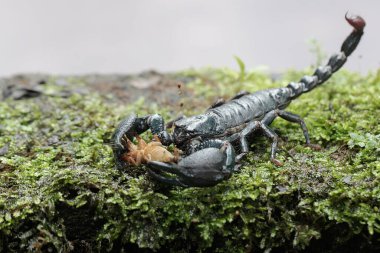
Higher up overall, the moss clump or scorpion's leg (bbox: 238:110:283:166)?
scorpion's leg (bbox: 238:110:283:166)

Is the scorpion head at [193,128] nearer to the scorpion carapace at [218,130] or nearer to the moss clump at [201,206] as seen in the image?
the scorpion carapace at [218,130]

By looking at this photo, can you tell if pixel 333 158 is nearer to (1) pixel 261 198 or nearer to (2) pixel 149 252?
(1) pixel 261 198

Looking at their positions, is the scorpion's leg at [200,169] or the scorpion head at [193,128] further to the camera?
the scorpion head at [193,128]

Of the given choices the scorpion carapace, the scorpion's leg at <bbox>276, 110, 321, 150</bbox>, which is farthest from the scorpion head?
the scorpion's leg at <bbox>276, 110, 321, 150</bbox>

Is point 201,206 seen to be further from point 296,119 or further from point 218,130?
point 296,119

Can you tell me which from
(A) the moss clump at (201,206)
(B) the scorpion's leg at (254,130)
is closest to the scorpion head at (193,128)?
(B) the scorpion's leg at (254,130)

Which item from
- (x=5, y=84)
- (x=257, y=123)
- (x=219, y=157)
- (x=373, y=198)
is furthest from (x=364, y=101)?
(x=5, y=84)

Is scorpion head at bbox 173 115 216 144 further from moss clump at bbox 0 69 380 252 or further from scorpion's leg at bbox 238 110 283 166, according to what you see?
moss clump at bbox 0 69 380 252
